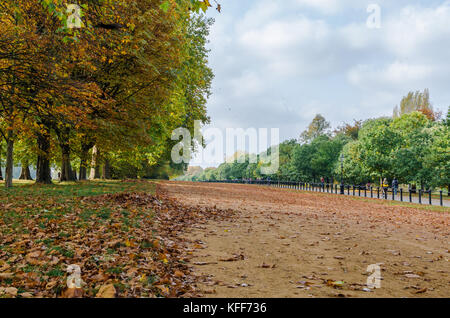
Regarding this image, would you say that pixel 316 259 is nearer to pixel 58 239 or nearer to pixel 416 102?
pixel 58 239

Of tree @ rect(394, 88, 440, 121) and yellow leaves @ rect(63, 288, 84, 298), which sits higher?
tree @ rect(394, 88, 440, 121)

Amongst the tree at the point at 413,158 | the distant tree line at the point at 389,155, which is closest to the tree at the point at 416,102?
the distant tree line at the point at 389,155

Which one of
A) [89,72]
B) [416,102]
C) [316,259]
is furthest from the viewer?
[416,102]

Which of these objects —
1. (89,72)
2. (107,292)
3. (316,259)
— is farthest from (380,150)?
(107,292)

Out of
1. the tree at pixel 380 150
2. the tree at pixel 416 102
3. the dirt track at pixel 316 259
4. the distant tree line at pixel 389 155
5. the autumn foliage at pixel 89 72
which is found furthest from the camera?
the tree at pixel 416 102

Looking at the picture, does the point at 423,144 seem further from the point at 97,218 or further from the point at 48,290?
the point at 48,290

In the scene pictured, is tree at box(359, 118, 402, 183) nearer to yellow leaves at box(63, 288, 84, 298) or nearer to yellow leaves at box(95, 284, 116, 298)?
yellow leaves at box(95, 284, 116, 298)

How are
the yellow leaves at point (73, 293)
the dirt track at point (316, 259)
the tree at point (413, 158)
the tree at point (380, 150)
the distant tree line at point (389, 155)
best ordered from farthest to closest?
1. the tree at point (380, 150)
2. the tree at point (413, 158)
3. the distant tree line at point (389, 155)
4. the dirt track at point (316, 259)
5. the yellow leaves at point (73, 293)

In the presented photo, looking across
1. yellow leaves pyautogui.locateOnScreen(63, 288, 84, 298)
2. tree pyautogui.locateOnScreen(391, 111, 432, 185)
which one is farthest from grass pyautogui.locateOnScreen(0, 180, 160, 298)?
tree pyautogui.locateOnScreen(391, 111, 432, 185)

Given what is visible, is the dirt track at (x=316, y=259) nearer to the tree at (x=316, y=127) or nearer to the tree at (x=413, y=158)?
the tree at (x=413, y=158)

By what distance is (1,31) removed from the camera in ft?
33.3

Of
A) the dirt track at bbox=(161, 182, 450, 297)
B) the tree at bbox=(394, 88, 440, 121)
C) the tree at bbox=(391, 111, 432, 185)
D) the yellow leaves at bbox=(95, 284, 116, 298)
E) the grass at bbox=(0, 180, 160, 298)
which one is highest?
the tree at bbox=(394, 88, 440, 121)
